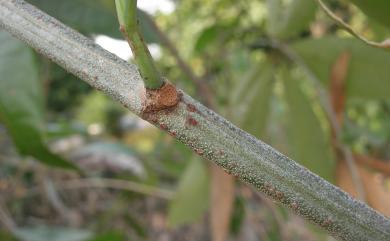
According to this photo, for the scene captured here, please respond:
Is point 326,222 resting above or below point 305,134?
above

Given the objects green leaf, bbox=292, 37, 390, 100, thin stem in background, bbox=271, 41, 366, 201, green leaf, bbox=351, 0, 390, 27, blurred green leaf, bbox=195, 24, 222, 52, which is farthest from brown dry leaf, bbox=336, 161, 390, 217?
blurred green leaf, bbox=195, 24, 222, 52

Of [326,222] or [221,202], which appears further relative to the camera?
[221,202]

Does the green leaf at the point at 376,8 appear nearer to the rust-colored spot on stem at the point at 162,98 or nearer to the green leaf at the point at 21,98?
the rust-colored spot on stem at the point at 162,98

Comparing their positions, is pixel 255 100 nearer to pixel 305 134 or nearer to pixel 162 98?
pixel 305 134

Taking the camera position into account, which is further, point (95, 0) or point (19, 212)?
point (19, 212)

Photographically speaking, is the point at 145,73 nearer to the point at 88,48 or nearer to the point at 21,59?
the point at 88,48

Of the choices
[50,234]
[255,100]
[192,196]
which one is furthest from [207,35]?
[50,234]

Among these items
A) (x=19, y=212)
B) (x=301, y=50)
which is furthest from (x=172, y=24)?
(x=301, y=50)
